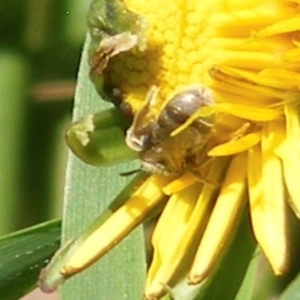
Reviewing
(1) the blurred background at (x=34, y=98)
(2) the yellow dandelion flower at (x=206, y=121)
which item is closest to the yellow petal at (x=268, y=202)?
(2) the yellow dandelion flower at (x=206, y=121)

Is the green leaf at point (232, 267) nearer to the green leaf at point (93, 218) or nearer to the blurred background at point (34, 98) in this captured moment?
the green leaf at point (93, 218)

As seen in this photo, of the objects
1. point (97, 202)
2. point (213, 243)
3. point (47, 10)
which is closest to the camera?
point (213, 243)

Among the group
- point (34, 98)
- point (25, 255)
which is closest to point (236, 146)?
point (25, 255)

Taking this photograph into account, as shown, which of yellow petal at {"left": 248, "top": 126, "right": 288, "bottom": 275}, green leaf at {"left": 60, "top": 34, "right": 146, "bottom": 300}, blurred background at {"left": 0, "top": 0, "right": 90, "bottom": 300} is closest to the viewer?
yellow petal at {"left": 248, "top": 126, "right": 288, "bottom": 275}

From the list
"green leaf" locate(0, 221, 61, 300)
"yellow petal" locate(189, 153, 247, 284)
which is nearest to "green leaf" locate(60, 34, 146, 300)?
"green leaf" locate(0, 221, 61, 300)

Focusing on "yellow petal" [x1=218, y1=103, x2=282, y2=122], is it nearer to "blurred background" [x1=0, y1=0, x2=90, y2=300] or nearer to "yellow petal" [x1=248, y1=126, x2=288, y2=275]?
"yellow petal" [x1=248, y1=126, x2=288, y2=275]

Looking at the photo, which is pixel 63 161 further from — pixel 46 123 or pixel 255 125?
pixel 255 125

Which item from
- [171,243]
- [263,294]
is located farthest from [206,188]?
[263,294]
